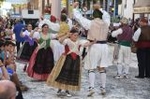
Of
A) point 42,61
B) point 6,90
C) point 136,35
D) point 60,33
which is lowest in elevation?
point 42,61

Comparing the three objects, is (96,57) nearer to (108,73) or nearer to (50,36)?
(50,36)

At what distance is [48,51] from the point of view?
10016mm

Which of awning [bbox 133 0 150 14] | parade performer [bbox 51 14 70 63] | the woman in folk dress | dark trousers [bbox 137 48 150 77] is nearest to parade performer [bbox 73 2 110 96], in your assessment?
parade performer [bbox 51 14 70 63]

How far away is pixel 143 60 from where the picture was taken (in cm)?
1107

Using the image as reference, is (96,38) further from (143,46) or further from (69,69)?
(143,46)

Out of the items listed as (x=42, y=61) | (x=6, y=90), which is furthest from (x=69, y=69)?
(x=6, y=90)

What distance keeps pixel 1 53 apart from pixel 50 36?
7.67 feet

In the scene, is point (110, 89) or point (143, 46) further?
point (143, 46)

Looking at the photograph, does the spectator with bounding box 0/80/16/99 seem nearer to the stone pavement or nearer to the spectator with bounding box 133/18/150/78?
the stone pavement

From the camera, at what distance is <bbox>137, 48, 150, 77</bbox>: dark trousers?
36.1ft

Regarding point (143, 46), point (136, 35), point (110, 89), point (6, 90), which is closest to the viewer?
point (6, 90)

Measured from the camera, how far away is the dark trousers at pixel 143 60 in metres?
11.0

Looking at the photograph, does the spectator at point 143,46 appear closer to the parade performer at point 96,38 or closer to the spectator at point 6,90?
the parade performer at point 96,38

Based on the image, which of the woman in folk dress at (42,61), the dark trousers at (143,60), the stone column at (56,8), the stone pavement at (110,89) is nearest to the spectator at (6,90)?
the stone pavement at (110,89)
